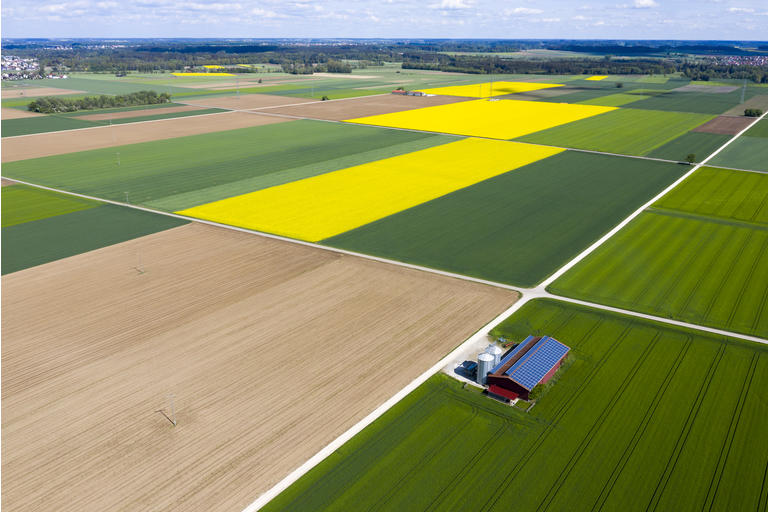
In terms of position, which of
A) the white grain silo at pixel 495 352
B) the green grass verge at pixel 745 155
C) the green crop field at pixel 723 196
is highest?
the green grass verge at pixel 745 155

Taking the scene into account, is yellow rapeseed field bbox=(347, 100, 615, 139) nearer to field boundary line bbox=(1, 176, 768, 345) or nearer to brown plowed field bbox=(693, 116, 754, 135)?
brown plowed field bbox=(693, 116, 754, 135)

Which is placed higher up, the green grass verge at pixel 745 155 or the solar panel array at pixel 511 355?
the green grass verge at pixel 745 155

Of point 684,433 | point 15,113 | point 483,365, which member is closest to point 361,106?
point 15,113

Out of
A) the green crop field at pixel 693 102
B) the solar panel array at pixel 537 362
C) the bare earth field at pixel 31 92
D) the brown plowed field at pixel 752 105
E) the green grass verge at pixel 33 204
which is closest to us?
the solar panel array at pixel 537 362

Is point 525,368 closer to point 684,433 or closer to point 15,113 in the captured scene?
point 684,433

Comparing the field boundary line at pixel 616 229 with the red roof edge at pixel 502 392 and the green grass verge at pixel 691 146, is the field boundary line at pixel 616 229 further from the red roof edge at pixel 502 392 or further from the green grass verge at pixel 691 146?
the red roof edge at pixel 502 392

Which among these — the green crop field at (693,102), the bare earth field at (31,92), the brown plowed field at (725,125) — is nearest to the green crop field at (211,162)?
the brown plowed field at (725,125)

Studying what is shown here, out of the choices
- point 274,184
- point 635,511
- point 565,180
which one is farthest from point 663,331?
point 274,184
